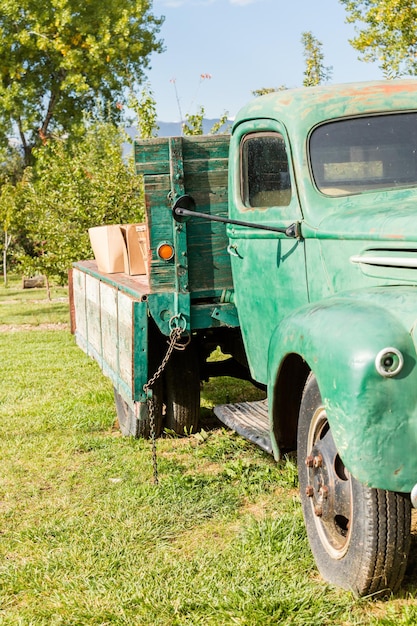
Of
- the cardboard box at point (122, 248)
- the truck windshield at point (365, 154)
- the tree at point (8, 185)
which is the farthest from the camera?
the tree at point (8, 185)

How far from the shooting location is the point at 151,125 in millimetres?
10406

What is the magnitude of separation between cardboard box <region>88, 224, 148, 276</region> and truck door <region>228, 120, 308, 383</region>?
127cm

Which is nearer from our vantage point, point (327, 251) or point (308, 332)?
point (308, 332)

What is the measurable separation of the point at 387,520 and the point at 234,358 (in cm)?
293

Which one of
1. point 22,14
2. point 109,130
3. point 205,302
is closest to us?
point 205,302

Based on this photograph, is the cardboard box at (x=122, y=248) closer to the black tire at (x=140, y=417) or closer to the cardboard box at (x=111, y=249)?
the cardboard box at (x=111, y=249)

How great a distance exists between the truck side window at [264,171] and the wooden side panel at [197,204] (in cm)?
51

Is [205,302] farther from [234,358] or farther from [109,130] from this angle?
[109,130]

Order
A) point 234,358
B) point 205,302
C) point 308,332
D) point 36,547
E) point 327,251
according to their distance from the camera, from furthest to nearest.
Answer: point 234,358, point 205,302, point 36,547, point 327,251, point 308,332

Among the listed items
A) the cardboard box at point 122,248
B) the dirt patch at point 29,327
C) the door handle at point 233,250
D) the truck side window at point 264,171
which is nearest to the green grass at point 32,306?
the dirt patch at point 29,327

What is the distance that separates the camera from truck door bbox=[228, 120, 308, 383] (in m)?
3.92

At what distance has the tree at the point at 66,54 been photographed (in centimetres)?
2647

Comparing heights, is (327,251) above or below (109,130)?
below

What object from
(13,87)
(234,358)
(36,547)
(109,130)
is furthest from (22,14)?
(36,547)
